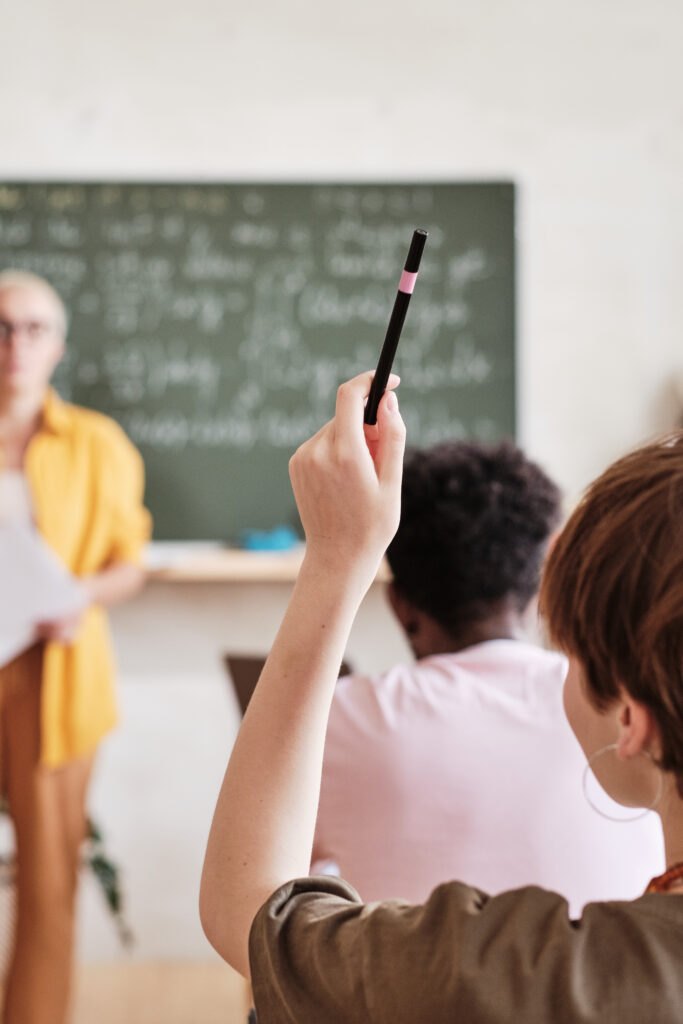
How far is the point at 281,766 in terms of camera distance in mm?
566

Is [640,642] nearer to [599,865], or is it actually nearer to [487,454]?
[599,865]

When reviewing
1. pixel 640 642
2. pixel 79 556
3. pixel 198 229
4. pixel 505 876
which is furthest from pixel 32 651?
pixel 640 642

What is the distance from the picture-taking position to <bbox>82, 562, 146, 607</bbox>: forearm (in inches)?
93.9

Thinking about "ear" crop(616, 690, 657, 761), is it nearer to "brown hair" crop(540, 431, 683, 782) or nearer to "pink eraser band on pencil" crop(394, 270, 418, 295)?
"brown hair" crop(540, 431, 683, 782)

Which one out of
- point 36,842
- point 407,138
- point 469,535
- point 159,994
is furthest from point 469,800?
point 407,138

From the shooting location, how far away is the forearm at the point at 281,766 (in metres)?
0.56

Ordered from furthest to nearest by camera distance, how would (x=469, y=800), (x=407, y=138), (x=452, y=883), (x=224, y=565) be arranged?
(x=407, y=138) < (x=224, y=565) < (x=469, y=800) < (x=452, y=883)

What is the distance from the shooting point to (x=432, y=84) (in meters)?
2.73

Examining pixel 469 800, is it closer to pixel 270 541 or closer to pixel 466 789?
pixel 466 789

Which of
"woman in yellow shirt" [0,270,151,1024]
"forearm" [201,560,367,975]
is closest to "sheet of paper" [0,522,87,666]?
"woman in yellow shirt" [0,270,151,1024]

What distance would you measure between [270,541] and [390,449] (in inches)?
83.2

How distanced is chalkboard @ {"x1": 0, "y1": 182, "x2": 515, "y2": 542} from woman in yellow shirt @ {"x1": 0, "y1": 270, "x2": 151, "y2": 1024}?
0.21 metres

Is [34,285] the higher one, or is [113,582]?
[34,285]

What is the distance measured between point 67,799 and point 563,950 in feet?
6.80
